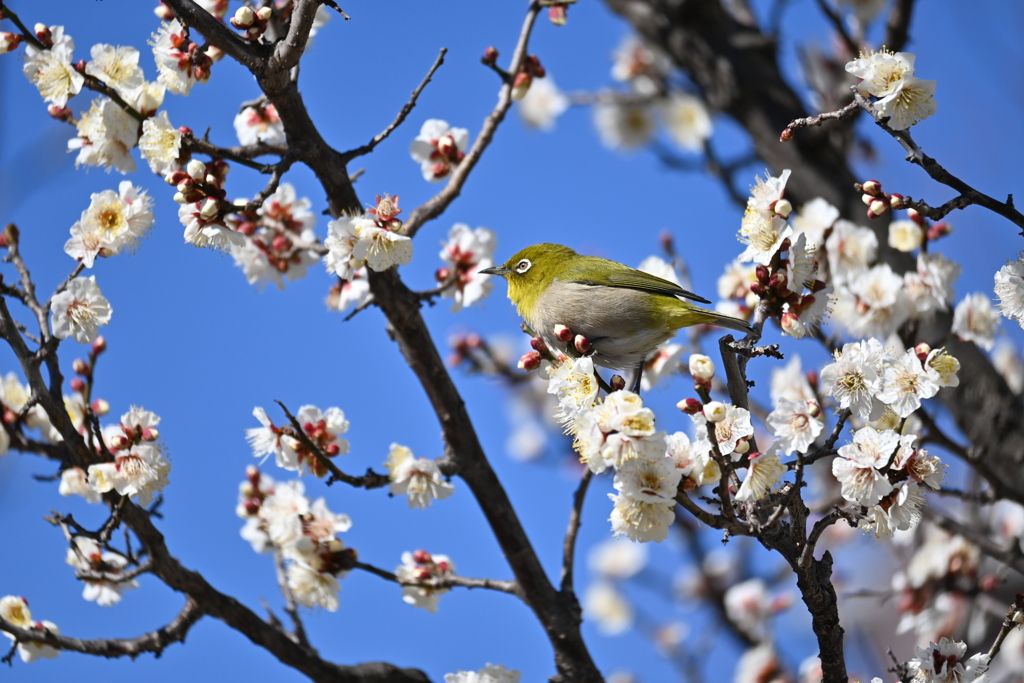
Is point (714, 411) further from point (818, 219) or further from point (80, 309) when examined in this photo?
point (80, 309)

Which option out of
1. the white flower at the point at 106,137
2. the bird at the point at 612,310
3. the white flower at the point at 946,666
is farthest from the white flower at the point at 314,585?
the white flower at the point at 946,666

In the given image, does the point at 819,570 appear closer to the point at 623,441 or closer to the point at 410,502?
the point at 623,441

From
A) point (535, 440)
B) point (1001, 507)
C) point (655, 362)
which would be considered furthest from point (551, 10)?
point (535, 440)

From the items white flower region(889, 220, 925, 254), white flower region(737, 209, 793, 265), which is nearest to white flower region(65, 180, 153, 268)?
white flower region(737, 209, 793, 265)

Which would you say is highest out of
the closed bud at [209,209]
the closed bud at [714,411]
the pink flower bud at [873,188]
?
the closed bud at [209,209]

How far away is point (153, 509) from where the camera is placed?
3.37 meters

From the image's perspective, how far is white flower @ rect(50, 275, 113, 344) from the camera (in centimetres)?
319

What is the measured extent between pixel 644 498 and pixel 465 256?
1.90 m

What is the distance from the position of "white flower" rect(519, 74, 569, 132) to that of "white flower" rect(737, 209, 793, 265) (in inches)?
217

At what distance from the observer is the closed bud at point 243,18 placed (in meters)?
3.15

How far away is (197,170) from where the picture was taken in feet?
10.2

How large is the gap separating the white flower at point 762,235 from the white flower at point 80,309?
2.38m

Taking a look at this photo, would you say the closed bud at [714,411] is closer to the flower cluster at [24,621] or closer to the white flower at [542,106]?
the flower cluster at [24,621]

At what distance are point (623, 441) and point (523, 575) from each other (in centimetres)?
166
